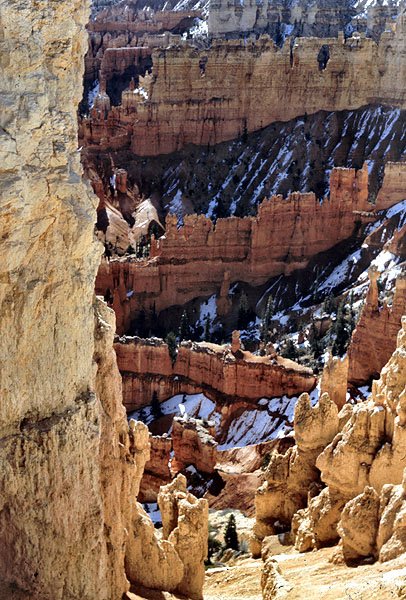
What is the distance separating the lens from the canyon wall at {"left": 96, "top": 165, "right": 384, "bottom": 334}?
5922cm

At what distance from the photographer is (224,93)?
268 feet

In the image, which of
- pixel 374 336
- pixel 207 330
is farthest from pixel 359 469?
pixel 207 330

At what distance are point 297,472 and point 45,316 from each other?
12360mm

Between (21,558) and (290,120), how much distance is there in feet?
229

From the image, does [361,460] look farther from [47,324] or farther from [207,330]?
[207,330]

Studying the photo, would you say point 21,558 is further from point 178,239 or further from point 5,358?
point 178,239

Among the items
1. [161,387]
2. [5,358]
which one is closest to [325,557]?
[5,358]

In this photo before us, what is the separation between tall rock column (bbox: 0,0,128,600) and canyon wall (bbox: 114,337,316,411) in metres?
25.7

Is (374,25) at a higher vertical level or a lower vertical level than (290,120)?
higher

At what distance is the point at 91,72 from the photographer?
110 metres

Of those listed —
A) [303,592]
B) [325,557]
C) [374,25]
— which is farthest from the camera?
[374,25]

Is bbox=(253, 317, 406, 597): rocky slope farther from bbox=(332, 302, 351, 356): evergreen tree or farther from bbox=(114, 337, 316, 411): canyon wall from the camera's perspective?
bbox=(332, 302, 351, 356): evergreen tree

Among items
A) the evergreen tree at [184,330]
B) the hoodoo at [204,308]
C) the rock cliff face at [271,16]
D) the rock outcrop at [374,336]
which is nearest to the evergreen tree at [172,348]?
the hoodoo at [204,308]

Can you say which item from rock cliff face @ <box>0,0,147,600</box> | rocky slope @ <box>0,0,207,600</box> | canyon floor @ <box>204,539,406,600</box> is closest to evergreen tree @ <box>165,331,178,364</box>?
canyon floor @ <box>204,539,406,600</box>
